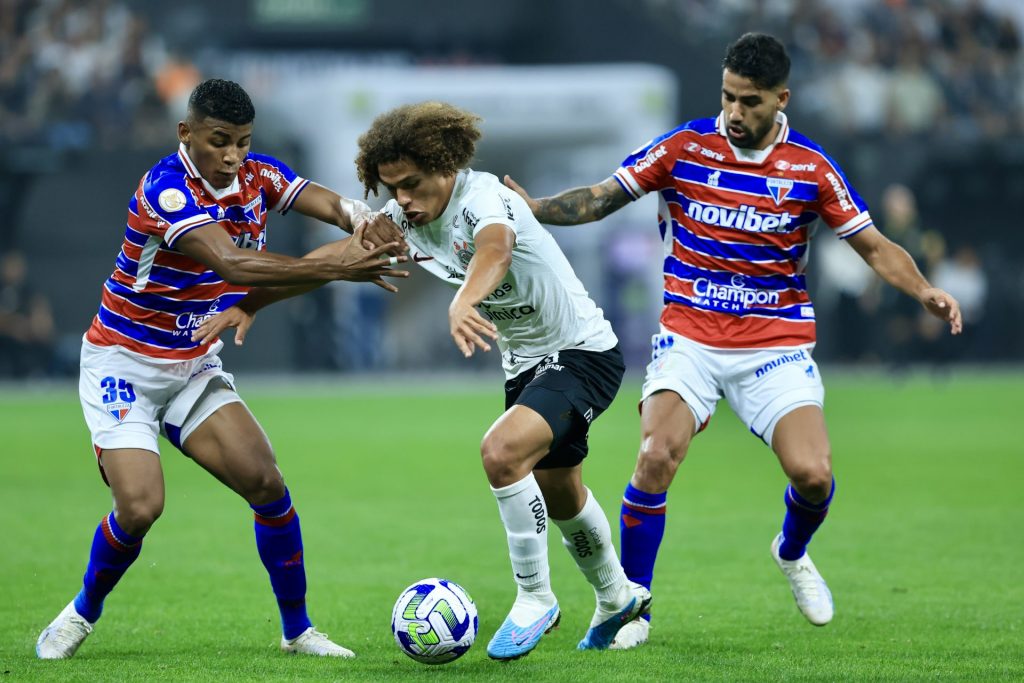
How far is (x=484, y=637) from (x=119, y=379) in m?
2.02

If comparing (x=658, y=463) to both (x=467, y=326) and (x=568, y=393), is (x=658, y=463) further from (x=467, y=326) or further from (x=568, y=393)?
(x=467, y=326)

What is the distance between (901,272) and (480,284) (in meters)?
2.34

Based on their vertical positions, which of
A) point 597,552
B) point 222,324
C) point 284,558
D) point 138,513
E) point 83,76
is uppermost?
point 222,324

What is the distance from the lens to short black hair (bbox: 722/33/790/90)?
6824mm

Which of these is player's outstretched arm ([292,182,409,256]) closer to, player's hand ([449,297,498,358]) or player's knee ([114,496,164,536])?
player's hand ([449,297,498,358])

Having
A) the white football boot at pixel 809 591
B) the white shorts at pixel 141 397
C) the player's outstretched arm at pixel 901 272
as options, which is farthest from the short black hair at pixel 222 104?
the white football boot at pixel 809 591

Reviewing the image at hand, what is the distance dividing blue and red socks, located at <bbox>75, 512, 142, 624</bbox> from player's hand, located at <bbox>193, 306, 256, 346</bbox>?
85 cm

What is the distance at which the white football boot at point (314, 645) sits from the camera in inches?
246

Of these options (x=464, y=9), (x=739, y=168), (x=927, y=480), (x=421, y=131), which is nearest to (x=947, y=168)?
(x=464, y=9)

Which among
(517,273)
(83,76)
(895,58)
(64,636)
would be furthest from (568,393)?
(895,58)

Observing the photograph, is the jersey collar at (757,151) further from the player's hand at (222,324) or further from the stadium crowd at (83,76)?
the stadium crowd at (83,76)

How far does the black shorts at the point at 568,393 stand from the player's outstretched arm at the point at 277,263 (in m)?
0.77

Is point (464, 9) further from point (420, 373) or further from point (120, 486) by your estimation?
point (120, 486)

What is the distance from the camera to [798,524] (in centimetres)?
716
